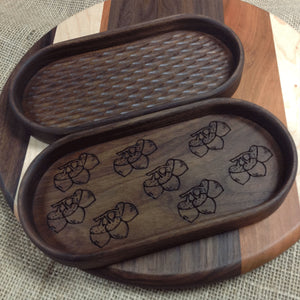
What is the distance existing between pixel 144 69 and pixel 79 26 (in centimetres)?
27

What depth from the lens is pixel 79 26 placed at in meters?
1.17

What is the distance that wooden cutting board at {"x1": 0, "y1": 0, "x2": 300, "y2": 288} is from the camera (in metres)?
0.83

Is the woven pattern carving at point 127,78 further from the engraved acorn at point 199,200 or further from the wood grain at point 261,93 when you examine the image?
the engraved acorn at point 199,200

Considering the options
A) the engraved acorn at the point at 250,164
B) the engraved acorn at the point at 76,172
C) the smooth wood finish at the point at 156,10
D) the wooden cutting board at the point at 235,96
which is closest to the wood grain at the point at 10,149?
the wooden cutting board at the point at 235,96

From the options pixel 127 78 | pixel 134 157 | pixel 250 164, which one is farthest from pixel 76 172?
pixel 250 164

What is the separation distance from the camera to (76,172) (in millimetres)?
942

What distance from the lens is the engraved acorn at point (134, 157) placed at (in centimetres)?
94

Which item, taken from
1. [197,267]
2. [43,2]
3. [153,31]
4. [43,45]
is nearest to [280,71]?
[153,31]

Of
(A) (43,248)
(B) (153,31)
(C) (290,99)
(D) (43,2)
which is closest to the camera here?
(A) (43,248)

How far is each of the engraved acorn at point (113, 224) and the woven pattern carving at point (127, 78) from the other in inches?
9.7

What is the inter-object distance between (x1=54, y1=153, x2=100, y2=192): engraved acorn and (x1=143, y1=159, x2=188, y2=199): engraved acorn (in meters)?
0.14

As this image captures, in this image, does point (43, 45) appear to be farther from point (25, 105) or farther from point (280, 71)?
point (280, 71)

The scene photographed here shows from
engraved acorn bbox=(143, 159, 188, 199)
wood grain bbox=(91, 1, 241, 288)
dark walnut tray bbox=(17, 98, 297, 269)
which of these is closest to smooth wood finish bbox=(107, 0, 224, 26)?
dark walnut tray bbox=(17, 98, 297, 269)

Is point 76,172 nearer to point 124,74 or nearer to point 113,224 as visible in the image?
point 113,224
